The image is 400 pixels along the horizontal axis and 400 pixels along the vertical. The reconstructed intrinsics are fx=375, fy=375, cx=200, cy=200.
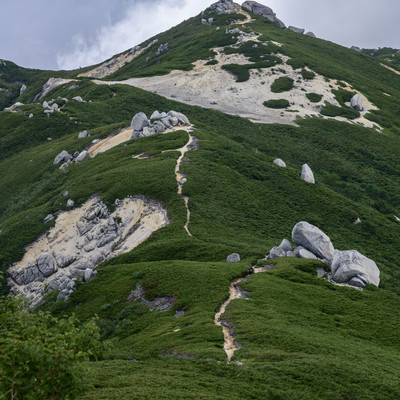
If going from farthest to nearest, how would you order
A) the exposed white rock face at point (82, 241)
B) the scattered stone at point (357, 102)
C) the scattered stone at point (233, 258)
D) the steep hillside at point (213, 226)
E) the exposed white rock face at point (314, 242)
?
the scattered stone at point (357, 102) → the exposed white rock face at point (82, 241) → the exposed white rock face at point (314, 242) → the scattered stone at point (233, 258) → the steep hillside at point (213, 226)

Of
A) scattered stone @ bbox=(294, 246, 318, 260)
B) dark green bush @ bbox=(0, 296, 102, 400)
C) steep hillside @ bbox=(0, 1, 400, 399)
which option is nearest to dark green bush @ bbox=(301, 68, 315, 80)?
steep hillside @ bbox=(0, 1, 400, 399)

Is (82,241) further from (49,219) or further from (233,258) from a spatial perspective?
(233,258)

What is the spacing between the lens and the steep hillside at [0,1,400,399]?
2245 cm

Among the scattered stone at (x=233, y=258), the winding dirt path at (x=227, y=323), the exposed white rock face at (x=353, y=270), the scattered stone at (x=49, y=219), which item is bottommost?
the winding dirt path at (x=227, y=323)

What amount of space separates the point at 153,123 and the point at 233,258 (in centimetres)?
6563

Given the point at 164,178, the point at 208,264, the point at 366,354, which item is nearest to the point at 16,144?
the point at 164,178

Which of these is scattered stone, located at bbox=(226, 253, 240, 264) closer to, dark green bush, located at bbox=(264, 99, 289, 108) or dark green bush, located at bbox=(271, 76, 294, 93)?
dark green bush, located at bbox=(264, 99, 289, 108)

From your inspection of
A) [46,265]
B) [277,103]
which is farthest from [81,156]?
[277,103]

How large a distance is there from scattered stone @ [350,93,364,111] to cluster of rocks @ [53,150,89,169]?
99752mm

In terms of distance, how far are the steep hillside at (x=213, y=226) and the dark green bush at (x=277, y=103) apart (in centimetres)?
79

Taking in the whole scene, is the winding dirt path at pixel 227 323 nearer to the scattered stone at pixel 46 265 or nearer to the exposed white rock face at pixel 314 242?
the exposed white rock face at pixel 314 242

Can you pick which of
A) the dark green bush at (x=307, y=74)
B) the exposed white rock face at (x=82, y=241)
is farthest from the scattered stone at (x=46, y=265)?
the dark green bush at (x=307, y=74)

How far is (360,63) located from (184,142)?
146m

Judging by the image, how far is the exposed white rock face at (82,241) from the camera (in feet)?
174
